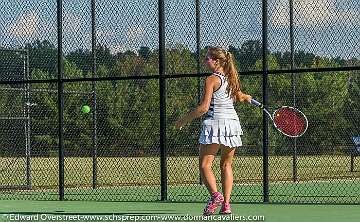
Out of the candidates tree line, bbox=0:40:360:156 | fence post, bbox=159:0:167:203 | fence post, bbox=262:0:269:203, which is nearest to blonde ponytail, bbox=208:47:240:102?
fence post, bbox=262:0:269:203

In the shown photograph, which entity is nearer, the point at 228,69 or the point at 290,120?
the point at 228,69

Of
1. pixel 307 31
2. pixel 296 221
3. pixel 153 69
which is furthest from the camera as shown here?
pixel 153 69

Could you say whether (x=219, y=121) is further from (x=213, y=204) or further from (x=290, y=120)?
(x=290, y=120)

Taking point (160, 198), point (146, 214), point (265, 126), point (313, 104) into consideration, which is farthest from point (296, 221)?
point (313, 104)

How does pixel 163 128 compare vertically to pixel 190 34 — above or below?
below

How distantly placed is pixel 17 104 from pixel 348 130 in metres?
11.7

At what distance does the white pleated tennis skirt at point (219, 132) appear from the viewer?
991 centimetres

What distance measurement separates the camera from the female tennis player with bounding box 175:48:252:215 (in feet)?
32.5

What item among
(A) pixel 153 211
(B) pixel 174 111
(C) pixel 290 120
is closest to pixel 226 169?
(C) pixel 290 120

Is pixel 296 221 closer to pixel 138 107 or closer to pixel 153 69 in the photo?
pixel 153 69

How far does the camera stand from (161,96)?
13.1 meters

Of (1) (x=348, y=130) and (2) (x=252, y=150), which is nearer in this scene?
(2) (x=252, y=150)

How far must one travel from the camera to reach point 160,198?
1364 cm

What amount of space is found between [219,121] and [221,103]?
0.54ft
